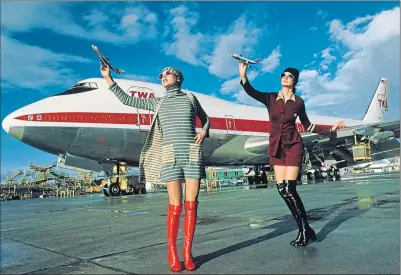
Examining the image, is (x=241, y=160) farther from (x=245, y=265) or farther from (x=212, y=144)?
(x=245, y=265)

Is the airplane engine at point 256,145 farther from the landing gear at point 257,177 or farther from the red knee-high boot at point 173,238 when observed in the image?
the red knee-high boot at point 173,238

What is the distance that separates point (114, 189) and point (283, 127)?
14031 mm

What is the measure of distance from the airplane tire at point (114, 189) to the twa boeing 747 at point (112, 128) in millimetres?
795

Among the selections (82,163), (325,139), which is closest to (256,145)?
(325,139)

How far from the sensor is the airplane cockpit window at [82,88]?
14185mm

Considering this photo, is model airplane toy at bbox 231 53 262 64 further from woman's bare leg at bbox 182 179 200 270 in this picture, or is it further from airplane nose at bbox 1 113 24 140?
airplane nose at bbox 1 113 24 140

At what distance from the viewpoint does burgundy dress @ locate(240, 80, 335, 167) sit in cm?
334

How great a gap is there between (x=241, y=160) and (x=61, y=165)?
30.8 feet

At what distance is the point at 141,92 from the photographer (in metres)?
14.6

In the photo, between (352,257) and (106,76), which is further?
(106,76)

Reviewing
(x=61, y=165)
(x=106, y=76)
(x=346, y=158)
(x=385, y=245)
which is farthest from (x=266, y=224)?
(x=346, y=158)

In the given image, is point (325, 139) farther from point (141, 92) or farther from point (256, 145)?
point (141, 92)

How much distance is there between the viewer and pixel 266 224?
4.36 meters

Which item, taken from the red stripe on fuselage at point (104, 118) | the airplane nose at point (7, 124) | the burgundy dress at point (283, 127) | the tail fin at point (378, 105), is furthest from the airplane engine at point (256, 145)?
the tail fin at point (378, 105)
